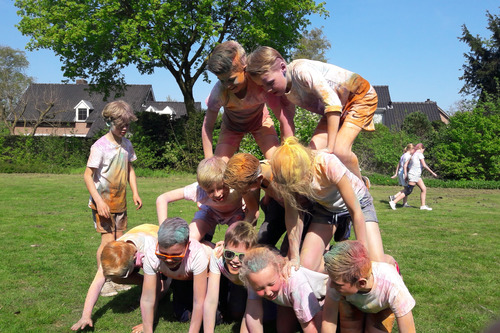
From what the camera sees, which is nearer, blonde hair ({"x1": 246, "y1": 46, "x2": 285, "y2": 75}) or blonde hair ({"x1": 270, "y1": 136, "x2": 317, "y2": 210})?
blonde hair ({"x1": 270, "y1": 136, "x2": 317, "y2": 210})

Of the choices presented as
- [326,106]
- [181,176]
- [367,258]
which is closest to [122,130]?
[326,106]

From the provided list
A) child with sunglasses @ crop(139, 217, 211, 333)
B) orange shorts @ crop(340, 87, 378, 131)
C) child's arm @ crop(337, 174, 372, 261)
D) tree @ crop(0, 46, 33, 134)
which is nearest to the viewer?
child's arm @ crop(337, 174, 372, 261)

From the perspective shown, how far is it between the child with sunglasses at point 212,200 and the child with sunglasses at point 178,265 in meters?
0.45

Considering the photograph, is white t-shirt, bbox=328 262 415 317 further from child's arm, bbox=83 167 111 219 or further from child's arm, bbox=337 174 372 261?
child's arm, bbox=83 167 111 219

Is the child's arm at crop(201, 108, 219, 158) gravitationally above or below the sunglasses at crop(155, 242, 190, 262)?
above

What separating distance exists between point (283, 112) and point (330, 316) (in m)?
2.14

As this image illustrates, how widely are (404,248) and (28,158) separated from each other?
21.7 metres

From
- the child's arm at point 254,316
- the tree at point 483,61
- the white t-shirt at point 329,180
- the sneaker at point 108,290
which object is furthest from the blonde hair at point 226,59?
the tree at point 483,61

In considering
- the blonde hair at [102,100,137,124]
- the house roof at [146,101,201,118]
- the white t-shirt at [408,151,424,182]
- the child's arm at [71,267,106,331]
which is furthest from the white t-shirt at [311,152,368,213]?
the house roof at [146,101,201,118]

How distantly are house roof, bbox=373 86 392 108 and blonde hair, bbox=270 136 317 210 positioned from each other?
53.3m

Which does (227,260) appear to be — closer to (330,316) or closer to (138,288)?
(330,316)

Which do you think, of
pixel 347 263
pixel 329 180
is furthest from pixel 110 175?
pixel 347 263

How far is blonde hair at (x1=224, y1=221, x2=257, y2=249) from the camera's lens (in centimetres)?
393

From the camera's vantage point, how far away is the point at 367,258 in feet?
10.5
